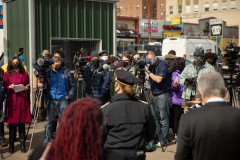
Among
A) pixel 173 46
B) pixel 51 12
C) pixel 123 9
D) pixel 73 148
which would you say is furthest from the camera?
pixel 123 9

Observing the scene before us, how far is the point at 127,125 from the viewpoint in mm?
3098

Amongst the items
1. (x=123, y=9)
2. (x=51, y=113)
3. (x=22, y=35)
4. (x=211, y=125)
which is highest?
(x=123, y=9)

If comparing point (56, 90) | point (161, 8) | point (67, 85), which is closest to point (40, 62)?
point (56, 90)

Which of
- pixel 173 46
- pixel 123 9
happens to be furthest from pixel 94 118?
pixel 123 9

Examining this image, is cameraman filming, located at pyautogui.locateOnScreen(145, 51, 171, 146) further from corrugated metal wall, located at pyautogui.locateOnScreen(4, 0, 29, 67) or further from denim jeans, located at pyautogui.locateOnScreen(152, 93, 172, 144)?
corrugated metal wall, located at pyautogui.locateOnScreen(4, 0, 29, 67)

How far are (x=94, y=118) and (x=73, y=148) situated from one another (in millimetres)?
221

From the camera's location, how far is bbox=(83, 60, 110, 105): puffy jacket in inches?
265

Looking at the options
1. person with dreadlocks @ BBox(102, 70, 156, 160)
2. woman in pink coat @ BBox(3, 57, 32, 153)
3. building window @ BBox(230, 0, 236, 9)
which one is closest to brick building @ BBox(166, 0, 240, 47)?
building window @ BBox(230, 0, 236, 9)

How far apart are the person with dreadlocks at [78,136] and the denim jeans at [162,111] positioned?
4736 millimetres

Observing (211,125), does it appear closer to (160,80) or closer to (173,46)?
(160,80)

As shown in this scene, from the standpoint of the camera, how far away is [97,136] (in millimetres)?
1909

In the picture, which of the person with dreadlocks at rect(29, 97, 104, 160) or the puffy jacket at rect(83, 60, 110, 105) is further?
the puffy jacket at rect(83, 60, 110, 105)

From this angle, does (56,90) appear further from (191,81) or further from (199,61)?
(199,61)

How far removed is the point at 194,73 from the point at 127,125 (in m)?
3.36
